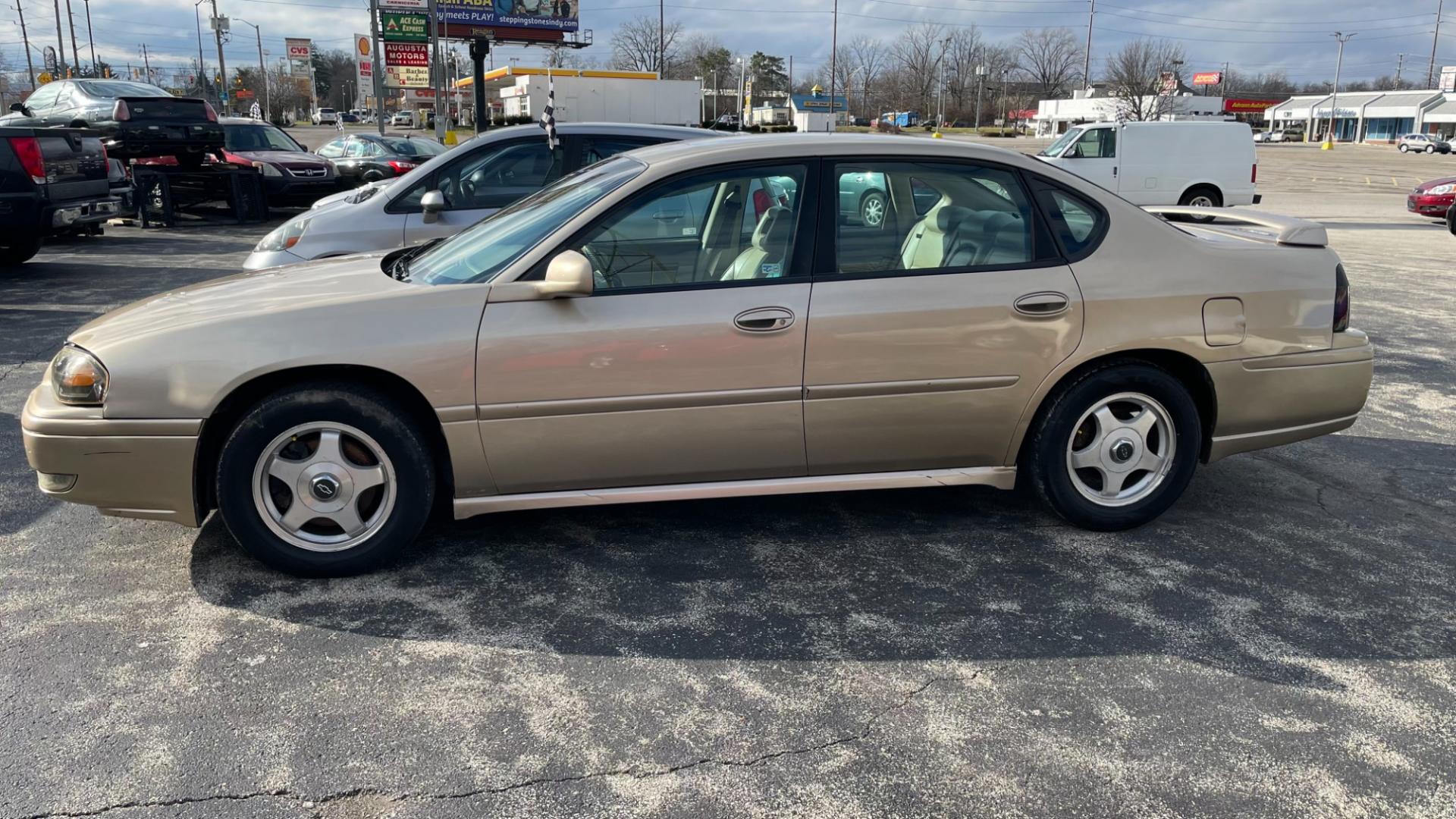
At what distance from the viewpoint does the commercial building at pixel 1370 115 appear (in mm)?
91875

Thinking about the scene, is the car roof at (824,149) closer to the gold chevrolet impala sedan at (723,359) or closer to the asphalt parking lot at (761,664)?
the gold chevrolet impala sedan at (723,359)

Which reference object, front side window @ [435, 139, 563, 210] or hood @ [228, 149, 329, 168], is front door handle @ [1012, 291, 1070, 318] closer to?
front side window @ [435, 139, 563, 210]

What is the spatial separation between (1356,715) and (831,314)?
204 cm

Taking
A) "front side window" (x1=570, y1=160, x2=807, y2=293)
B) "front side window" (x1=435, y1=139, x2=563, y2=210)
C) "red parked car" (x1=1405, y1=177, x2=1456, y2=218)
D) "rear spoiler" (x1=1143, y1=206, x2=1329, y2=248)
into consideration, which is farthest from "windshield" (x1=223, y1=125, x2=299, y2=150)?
"red parked car" (x1=1405, y1=177, x2=1456, y2=218)

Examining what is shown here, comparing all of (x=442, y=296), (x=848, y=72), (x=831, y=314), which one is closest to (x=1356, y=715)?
(x=831, y=314)

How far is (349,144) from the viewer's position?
2194 cm

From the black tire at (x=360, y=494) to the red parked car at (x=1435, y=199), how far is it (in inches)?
839

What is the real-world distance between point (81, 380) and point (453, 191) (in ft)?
13.9

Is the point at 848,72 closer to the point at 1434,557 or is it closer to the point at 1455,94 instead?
the point at 1455,94

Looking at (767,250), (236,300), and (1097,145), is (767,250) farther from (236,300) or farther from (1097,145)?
(1097,145)

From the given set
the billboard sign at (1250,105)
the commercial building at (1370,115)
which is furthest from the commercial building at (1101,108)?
the billboard sign at (1250,105)

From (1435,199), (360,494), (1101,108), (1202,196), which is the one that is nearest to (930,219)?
(360,494)

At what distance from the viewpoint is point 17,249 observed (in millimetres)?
11719

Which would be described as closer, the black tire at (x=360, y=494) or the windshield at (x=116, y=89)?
the black tire at (x=360, y=494)
